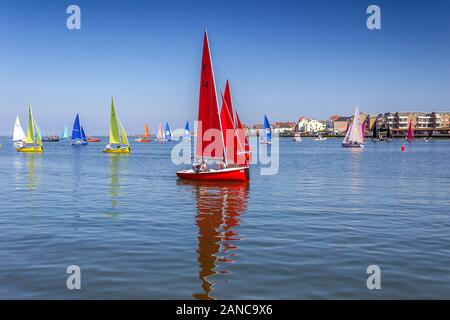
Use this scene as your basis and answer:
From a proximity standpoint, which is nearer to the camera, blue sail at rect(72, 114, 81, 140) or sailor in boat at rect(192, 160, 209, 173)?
sailor in boat at rect(192, 160, 209, 173)

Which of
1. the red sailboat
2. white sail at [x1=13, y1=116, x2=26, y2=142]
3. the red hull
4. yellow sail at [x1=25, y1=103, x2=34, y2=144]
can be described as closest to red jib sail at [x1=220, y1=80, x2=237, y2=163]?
the red sailboat

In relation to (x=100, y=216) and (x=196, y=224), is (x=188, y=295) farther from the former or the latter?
(x=100, y=216)

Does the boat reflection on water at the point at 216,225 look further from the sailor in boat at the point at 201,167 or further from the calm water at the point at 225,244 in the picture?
the sailor in boat at the point at 201,167

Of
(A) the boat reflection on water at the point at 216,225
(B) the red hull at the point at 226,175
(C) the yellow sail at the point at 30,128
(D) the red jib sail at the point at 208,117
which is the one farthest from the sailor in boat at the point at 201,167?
(C) the yellow sail at the point at 30,128

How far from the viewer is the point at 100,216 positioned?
24281 mm

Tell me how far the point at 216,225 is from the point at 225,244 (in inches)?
166

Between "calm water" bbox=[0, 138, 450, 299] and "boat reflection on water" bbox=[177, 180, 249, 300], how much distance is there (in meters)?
0.06

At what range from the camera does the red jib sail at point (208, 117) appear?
3903cm

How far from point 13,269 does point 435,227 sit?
705 inches

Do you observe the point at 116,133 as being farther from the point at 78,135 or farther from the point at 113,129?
the point at 78,135

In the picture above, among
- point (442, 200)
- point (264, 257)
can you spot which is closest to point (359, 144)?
point (442, 200)

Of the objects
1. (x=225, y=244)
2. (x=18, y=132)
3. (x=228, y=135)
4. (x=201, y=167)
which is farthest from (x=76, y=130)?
(x=225, y=244)

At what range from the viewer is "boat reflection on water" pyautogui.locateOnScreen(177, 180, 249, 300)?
14.3m

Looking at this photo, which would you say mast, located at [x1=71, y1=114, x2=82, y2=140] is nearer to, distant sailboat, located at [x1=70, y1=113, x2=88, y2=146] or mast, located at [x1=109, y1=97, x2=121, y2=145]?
distant sailboat, located at [x1=70, y1=113, x2=88, y2=146]
